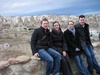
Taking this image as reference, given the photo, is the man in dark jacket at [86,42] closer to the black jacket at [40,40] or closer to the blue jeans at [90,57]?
the blue jeans at [90,57]

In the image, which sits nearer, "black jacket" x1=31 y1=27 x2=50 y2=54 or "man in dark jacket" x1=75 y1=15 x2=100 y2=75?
"black jacket" x1=31 y1=27 x2=50 y2=54

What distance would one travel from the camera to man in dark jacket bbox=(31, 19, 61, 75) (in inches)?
209

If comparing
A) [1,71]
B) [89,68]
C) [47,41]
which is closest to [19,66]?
[1,71]

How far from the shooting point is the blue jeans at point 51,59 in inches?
207

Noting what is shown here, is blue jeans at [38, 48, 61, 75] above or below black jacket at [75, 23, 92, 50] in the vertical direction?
below

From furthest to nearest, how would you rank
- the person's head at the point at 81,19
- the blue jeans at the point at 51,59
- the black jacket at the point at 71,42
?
the person's head at the point at 81,19, the black jacket at the point at 71,42, the blue jeans at the point at 51,59

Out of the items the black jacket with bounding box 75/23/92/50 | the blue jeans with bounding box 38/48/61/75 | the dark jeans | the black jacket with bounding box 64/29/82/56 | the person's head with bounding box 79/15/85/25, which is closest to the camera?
the blue jeans with bounding box 38/48/61/75

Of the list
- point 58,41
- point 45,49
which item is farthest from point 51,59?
point 58,41

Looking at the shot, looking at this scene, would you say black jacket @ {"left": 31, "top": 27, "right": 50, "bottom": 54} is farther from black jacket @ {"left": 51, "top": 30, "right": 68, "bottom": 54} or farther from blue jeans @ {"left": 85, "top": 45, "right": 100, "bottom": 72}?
blue jeans @ {"left": 85, "top": 45, "right": 100, "bottom": 72}

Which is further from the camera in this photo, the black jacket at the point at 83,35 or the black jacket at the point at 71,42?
the black jacket at the point at 83,35

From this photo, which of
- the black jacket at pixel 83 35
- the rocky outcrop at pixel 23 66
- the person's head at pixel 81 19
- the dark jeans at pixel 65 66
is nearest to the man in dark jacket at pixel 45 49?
the dark jeans at pixel 65 66

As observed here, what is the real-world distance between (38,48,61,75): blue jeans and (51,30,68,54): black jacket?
0.17m

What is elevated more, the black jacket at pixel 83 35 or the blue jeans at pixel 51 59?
the black jacket at pixel 83 35

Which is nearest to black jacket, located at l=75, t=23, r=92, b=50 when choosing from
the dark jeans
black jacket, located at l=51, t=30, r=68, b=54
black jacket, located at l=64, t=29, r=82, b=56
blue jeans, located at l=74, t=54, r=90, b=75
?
black jacket, located at l=64, t=29, r=82, b=56
